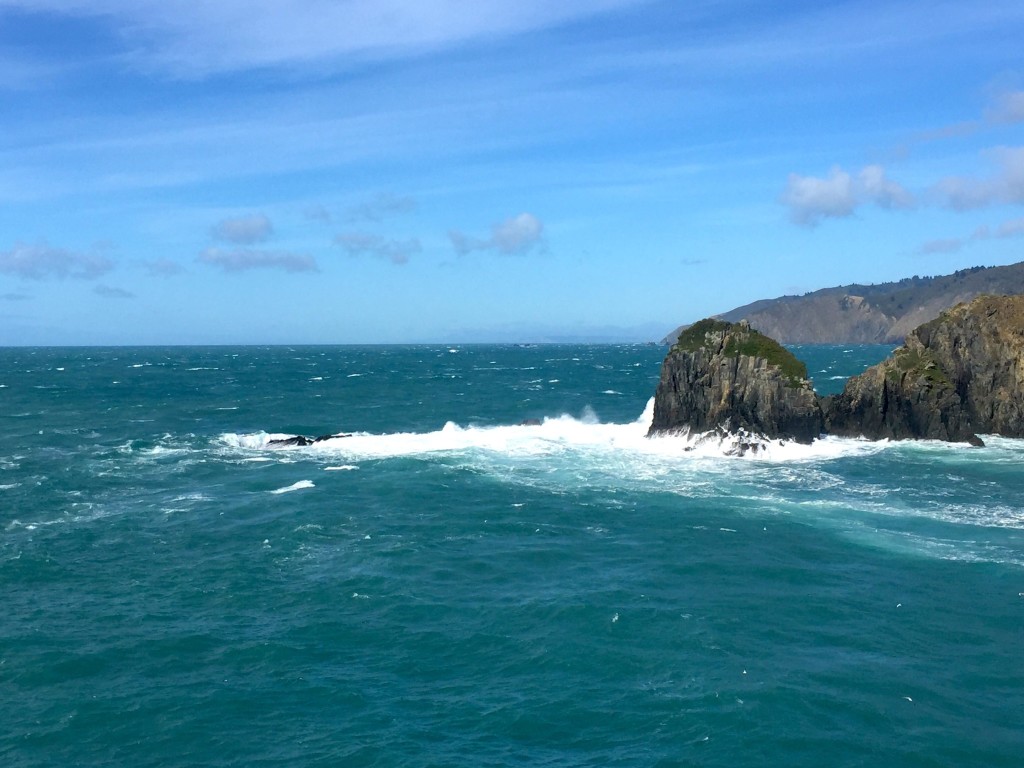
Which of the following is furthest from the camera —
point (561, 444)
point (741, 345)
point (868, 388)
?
point (561, 444)

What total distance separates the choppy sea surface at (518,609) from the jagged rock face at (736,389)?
361 cm

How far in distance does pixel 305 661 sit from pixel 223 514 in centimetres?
2575

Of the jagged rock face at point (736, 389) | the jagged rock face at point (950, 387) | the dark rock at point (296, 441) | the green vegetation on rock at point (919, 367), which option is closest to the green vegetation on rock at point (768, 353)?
Answer: the jagged rock face at point (736, 389)

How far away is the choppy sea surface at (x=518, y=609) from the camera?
31.3 meters

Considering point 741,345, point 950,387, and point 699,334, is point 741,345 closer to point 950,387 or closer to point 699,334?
point 699,334

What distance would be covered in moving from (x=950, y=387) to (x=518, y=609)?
197 ft

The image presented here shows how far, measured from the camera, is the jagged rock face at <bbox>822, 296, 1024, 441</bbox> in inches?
3371

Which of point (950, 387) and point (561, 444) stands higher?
point (950, 387)

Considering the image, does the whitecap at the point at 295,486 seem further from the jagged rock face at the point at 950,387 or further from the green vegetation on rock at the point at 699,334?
the jagged rock face at the point at 950,387

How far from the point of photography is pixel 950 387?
282ft

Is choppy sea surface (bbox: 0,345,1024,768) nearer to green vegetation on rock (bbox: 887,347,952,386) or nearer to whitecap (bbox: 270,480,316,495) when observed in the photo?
whitecap (bbox: 270,480,316,495)

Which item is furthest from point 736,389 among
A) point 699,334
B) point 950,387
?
point 950,387

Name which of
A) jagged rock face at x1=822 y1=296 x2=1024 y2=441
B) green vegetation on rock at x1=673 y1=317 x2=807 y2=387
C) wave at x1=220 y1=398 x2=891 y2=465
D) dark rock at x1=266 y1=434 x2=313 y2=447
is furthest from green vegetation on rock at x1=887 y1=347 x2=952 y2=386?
dark rock at x1=266 y1=434 x2=313 y2=447

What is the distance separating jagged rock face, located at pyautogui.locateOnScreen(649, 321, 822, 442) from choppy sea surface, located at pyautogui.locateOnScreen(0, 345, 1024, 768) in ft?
11.9
